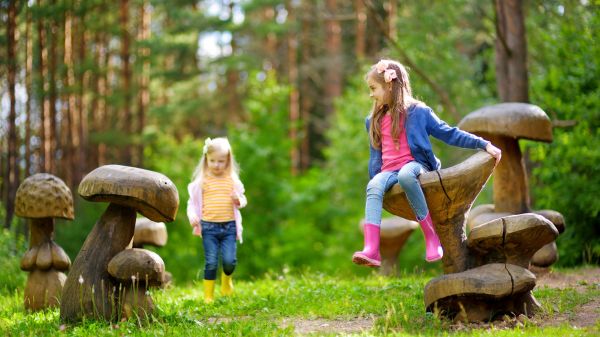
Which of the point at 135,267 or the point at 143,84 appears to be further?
the point at 143,84

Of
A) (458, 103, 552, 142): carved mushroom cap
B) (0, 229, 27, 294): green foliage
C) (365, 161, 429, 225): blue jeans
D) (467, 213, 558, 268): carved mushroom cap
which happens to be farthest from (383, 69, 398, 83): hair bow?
(0, 229, 27, 294): green foliage

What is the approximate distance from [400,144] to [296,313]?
1784mm

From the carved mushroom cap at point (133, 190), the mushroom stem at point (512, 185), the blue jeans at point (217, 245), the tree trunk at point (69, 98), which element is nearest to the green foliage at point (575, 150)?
the mushroom stem at point (512, 185)

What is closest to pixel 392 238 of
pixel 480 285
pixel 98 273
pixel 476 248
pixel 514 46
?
pixel 514 46

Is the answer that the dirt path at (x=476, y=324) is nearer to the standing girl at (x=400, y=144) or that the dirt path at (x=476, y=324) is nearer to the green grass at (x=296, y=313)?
the green grass at (x=296, y=313)

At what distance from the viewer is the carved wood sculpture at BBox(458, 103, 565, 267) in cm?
657

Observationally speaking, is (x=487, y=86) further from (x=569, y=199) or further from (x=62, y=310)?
(x=62, y=310)

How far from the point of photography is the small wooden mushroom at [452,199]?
16.6ft

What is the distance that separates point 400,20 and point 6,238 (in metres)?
10.5

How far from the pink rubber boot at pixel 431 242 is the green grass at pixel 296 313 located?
1.60 ft

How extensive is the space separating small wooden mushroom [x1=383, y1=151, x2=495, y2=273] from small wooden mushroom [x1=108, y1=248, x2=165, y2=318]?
202cm

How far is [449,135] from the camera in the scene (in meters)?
5.41

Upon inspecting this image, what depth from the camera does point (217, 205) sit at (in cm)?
696

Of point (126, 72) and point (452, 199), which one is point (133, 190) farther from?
point (126, 72)
